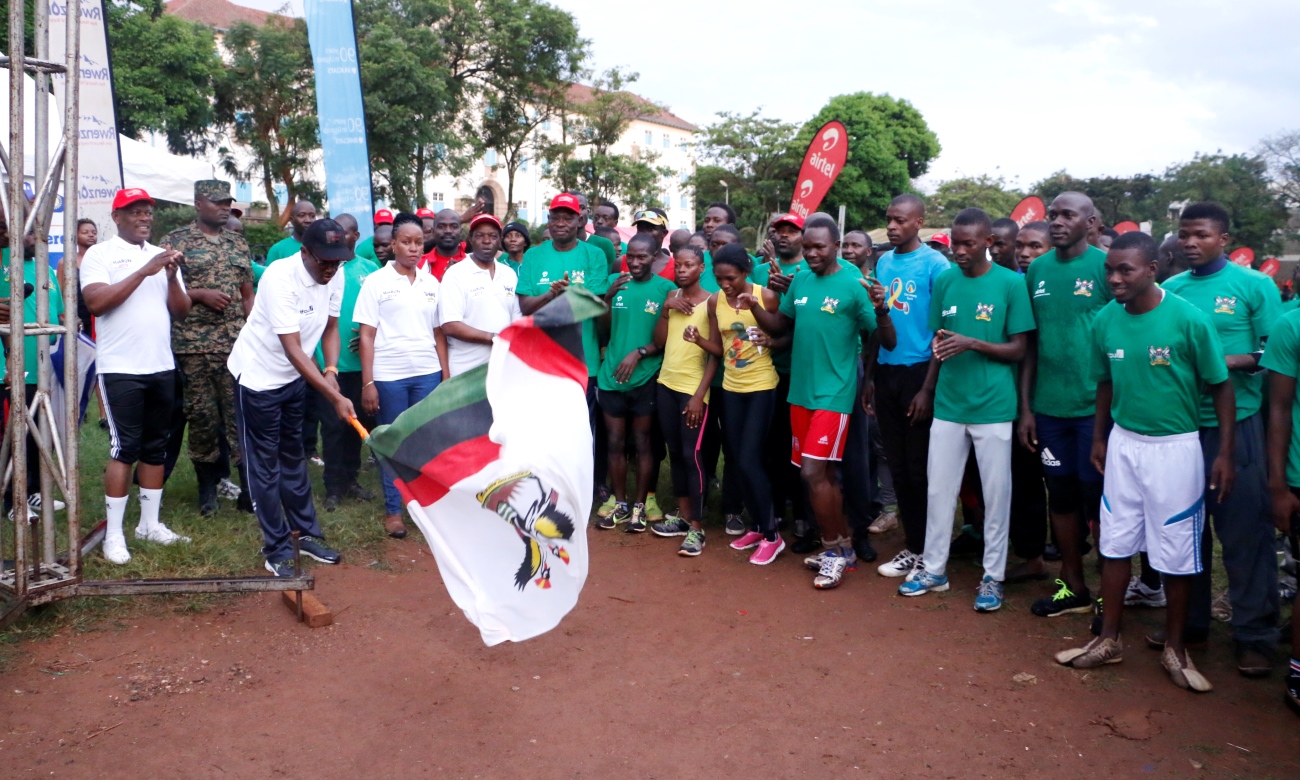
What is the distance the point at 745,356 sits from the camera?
657cm

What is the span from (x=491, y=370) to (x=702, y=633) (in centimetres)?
200

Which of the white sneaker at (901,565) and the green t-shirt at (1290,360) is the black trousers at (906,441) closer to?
the white sneaker at (901,565)

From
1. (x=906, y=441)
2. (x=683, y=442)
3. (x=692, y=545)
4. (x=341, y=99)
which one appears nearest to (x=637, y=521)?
(x=692, y=545)

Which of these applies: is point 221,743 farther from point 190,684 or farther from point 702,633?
point 702,633

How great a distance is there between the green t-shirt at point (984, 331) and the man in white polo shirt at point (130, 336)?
15.2 ft

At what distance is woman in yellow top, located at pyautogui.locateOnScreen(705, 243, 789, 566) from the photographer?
650 centimetres

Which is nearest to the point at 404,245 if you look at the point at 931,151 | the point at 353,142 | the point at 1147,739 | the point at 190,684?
the point at 190,684

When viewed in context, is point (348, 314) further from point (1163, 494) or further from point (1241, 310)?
point (1241, 310)

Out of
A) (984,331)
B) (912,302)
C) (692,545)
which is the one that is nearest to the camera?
(984,331)

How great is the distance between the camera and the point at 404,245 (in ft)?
22.3

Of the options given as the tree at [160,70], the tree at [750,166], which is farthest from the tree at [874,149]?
the tree at [160,70]

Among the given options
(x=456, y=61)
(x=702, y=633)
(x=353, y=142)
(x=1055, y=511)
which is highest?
(x=456, y=61)

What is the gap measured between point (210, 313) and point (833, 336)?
431cm

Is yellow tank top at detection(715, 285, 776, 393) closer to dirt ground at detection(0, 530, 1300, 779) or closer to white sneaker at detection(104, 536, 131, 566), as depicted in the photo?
dirt ground at detection(0, 530, 1300, 779)
